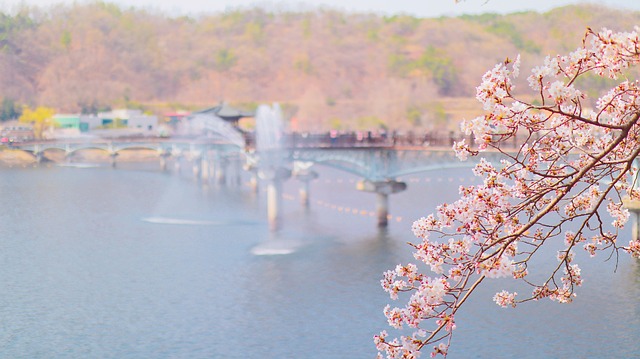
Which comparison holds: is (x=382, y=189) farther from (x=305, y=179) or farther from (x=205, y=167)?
(x=205, y=167)

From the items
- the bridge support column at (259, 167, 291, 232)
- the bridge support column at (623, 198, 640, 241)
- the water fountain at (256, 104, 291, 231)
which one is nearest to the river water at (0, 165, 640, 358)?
the bridge support column at (259, 167, 291, 232)

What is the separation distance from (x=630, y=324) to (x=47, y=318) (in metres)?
25.2

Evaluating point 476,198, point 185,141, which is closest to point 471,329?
point 476,198

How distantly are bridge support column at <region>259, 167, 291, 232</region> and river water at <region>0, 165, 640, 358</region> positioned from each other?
117 cm

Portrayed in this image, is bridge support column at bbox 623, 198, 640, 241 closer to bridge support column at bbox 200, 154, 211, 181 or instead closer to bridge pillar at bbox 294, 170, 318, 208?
bridge pillar at bbox 294, 170, 318, 208

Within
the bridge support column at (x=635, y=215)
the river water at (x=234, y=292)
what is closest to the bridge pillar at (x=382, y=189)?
the river water at (x=234, y=292)

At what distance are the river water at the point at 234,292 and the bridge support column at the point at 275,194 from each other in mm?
1172

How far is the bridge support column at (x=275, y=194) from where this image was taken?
72.1 meters

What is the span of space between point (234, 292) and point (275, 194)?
87.2 ft

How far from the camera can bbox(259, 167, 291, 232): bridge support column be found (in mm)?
72125

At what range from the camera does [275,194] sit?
73.9 m

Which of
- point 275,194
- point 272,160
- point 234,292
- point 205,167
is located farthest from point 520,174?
point 205,167

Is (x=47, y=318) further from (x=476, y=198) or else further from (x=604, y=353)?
(x=476, y=198)

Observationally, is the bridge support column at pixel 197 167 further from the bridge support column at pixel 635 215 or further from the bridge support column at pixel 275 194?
the bridge support column at pixel 635 215
